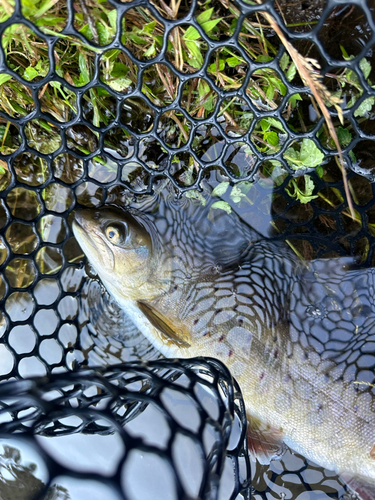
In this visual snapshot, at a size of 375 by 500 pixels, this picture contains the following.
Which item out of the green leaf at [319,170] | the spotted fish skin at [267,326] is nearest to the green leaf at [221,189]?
the spotted fish skin at [267,326]

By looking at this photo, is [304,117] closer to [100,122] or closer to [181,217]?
[181,217]

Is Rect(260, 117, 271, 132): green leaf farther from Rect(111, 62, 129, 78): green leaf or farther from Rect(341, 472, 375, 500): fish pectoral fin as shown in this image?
Rect(341, 472, 375, 500): fish pectoral fin

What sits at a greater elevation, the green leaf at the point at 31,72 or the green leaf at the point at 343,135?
the green leaf at the point at 31,72

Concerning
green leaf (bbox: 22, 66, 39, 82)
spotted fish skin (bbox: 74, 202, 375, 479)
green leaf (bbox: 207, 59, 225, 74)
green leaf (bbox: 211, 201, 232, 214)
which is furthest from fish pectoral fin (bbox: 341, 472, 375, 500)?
green leaf (bbox: 22, 66, 39, 82)

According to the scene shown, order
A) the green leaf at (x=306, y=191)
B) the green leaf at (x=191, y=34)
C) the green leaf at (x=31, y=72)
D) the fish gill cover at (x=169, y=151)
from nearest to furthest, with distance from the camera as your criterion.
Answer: the fish gill cover at (x=169, y=151) < the green leaf at (x=191, y=34) < the green leaf at (x=31, y=72) < the green leaf at (x=306, y=191)

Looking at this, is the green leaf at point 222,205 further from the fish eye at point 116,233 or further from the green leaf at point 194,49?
the green leaf at point 194,49
